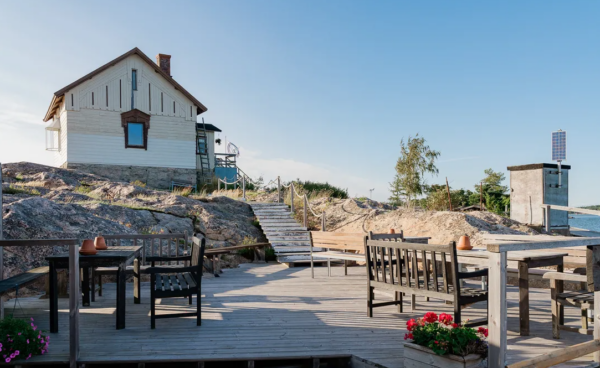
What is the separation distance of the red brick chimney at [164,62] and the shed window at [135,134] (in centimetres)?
492

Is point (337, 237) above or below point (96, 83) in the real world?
below

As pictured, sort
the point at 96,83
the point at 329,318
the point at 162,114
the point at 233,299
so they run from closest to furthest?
1. the point at 329,318
2. the point at 233,299
3. the point at 96,83
4. the point at 162,114

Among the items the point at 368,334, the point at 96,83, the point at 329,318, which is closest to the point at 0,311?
the point at 329,318

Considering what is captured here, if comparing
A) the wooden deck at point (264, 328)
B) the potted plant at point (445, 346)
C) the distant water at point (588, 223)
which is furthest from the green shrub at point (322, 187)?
the distant water at point (588, 223)

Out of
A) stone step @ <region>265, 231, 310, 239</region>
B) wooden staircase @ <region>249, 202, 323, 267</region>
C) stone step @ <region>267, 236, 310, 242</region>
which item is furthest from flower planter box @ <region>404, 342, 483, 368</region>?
stone step @ <region>265, 231, 310, 239</region>

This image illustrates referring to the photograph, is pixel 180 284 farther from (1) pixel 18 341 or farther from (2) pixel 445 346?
(2) pixel 445 346

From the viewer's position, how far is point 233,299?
289 inches

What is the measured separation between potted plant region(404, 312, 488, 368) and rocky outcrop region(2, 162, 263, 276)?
7202 millimetres

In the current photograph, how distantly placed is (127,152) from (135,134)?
1.01 m

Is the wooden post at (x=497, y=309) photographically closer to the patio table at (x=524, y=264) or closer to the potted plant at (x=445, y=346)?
the potted plant at (x=445, y=346)

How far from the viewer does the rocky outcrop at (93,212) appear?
29.3ft

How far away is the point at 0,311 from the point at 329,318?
3953mm

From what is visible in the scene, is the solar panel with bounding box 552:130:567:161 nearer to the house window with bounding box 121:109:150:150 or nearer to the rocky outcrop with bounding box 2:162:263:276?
the rocky outcrop with bounding box 2:162:263:276

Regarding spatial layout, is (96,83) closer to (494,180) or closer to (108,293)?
(108,293)
